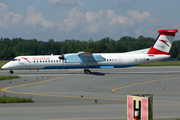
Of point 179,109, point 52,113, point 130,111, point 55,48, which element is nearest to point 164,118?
point 179,109

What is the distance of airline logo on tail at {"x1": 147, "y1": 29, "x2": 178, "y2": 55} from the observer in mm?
35969

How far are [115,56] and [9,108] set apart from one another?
85.0 feet

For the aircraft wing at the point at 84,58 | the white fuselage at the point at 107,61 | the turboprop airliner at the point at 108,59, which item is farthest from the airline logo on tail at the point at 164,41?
the aircraft wing at the point at 84,58

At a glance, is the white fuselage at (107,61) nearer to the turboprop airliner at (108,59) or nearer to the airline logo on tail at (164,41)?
the turboprop airliner at (108,59)

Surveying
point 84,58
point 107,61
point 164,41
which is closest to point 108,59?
point 107,61

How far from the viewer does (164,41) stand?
36.2 metres

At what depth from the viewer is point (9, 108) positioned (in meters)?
12.3

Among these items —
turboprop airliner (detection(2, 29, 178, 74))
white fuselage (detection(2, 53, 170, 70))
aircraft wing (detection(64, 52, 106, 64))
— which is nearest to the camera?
aircraft wing (detection(64, 52, 106, 64))

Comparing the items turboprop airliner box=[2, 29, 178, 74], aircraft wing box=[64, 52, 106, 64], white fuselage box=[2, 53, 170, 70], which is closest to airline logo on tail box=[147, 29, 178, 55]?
turboprop airliner box=[2, 29, 178, 74]

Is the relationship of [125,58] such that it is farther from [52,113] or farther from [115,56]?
[52,113]

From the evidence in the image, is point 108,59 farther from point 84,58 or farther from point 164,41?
point 164,41

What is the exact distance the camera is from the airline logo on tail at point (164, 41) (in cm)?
3597

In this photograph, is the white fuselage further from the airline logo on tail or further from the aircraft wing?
the airline logo on tail

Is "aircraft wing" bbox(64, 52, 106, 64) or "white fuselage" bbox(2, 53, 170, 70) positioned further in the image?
"white fuselage" bbox(2, 53, 170, 70)
